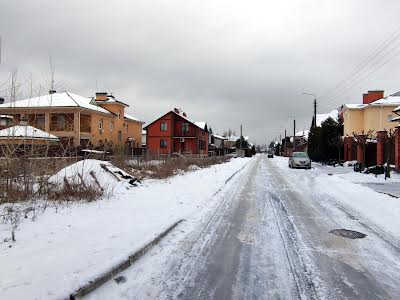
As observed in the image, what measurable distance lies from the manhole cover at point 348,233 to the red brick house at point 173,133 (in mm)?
54156

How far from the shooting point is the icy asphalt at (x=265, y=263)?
4352 mm

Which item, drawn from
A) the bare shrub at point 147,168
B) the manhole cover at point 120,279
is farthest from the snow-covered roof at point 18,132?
the bare shrub at point 147,168

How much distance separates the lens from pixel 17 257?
5023 millimetres

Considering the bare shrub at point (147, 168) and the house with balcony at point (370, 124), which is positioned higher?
the house with balcony at point (370, 124)

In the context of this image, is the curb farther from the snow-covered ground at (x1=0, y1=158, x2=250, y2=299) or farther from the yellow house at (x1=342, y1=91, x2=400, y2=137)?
the yellow house at (x1=342, y1=91, x2=400, y2=137)

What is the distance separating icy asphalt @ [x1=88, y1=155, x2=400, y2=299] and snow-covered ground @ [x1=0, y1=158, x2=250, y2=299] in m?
0.38

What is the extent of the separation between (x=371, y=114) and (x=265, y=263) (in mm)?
35939

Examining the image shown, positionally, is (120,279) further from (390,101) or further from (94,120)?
(94,120)

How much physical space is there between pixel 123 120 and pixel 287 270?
158ft

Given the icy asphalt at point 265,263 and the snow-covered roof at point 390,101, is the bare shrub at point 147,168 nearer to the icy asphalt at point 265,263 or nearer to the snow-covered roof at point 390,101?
the icy asphalt at point 265,263

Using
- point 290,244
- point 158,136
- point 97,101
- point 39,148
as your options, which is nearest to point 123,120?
point 97,101

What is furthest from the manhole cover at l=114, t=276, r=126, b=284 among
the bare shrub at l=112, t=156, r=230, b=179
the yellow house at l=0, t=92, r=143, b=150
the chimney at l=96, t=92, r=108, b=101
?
the chimney at l=96, t=92, r=108, b=101

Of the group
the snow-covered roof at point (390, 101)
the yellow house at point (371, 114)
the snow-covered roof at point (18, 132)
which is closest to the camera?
the snow-covered roof at point (18, 132)

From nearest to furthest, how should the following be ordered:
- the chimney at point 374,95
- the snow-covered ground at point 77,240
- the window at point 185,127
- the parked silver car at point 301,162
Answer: the snow-covered ground at point 77,240, the parked silver car at point 301,162, the chimney at point 374,95, the window at point 185,127
